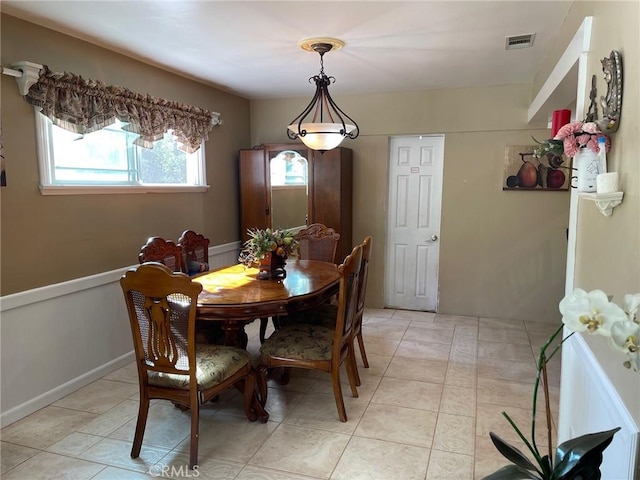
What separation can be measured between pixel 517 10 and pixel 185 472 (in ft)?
9.94

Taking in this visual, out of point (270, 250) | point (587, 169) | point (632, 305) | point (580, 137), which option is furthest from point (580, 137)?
point (270, 250)

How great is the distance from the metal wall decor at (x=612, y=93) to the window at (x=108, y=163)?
3.00 metres

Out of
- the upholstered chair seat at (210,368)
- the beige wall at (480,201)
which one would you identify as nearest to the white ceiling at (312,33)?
the beige wall at (480,201)

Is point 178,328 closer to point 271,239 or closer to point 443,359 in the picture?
point 271,239

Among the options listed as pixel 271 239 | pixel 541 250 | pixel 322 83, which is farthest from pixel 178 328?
pixel 541 250

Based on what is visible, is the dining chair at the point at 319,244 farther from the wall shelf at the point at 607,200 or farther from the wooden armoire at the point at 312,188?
the wall shelf at the point at 607,200

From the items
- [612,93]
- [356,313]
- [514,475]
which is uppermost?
[612,93]

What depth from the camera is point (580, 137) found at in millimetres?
1613

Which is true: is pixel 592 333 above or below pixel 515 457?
above

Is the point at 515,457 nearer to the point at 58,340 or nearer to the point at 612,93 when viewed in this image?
the point at 612,93

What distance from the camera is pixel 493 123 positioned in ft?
14.4

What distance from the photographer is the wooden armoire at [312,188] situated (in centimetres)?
456

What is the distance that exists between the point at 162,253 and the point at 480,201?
3.20 m

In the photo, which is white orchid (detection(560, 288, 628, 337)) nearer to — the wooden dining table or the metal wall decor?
the metal wall decor
